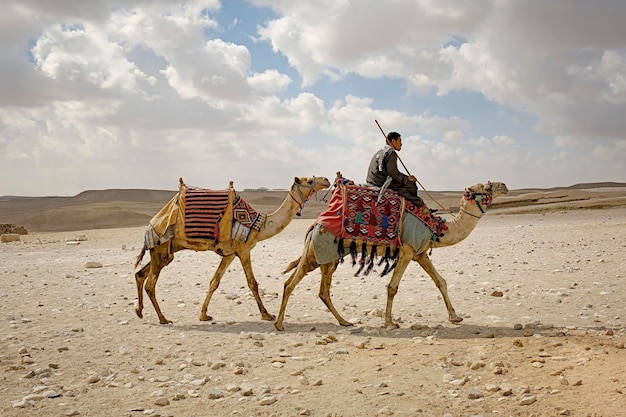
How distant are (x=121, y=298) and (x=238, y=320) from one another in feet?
9.59

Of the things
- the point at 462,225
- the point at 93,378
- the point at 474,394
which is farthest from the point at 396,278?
the point at 93,378

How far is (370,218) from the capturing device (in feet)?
26.9

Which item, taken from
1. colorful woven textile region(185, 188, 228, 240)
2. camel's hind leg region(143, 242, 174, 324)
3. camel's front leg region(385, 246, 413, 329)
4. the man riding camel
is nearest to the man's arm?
the man riding camel

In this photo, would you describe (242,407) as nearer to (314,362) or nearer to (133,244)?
(314,362)

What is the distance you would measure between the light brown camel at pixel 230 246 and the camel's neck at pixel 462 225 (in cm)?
196

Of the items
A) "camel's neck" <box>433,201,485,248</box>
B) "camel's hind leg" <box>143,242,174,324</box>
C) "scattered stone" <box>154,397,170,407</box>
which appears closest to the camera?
"scattered stone" <box>154,397,170,407</box>

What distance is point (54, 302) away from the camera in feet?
34.6

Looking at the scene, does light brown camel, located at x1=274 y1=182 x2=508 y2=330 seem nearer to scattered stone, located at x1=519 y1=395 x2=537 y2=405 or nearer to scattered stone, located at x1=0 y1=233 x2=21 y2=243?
scattered stone, located at x1=519 y1=395 x2=537 y2=405

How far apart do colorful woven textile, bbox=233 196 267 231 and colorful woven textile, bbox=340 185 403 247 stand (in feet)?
5.30

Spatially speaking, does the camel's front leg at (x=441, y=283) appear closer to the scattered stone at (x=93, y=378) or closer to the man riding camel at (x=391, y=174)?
the man riding camel at (x=391, y=174)

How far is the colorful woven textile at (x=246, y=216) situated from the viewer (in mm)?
9156

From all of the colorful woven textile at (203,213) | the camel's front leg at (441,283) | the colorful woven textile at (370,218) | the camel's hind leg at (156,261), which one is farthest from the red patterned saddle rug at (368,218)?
the camel's hind leg at (156,261)

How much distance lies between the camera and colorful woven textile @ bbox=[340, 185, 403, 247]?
8188mm

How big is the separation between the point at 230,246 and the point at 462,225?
3.41 metres
